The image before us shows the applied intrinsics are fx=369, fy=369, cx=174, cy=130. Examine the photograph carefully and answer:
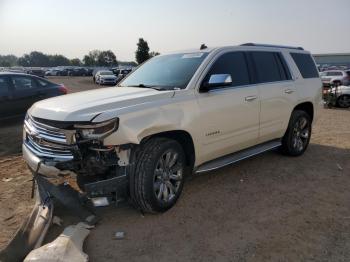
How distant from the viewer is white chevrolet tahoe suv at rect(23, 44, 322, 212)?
3723 millimetres

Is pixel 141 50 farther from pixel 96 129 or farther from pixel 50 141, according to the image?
pixel 96 129

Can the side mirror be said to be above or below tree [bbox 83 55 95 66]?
above

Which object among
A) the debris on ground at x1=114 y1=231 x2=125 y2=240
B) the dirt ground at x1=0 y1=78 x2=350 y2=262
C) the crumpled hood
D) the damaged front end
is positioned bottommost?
the dirt ground at x1=0 y1=78 x2=350 y2=262

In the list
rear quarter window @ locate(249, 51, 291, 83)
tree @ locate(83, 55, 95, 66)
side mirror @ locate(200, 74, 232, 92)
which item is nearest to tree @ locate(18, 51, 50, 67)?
tree @ locate(83, 55, 95, 66)

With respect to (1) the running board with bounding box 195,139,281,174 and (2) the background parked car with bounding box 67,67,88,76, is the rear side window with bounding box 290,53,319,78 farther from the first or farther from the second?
(2) the background parked car with bounding box 67,67,88,76

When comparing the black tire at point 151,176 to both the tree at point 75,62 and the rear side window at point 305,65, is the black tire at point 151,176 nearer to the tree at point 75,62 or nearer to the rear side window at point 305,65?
the rear side window at point 305,65

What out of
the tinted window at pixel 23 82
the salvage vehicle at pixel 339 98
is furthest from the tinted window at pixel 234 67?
the salvage vehicle at pixel 339 98

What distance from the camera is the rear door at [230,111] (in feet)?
15.4

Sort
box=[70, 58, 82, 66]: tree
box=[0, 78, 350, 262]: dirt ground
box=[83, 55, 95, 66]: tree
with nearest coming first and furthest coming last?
1. box=[0, 78, 350, 262]: dirt ground
2. box=[83, 55, 95, 66]: tree
3. box=[70, 58, 82, 66]: tree

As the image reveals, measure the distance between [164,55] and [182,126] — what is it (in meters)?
1.82

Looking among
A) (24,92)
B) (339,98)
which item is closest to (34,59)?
(339,98)

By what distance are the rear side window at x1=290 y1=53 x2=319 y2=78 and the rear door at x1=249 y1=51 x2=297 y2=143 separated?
46 centimetres

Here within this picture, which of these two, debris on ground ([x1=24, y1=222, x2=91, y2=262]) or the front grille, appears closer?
debris on ground ([x1=24, y1=222, x2=91, y2=262])

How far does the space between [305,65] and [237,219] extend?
3.91 meters
